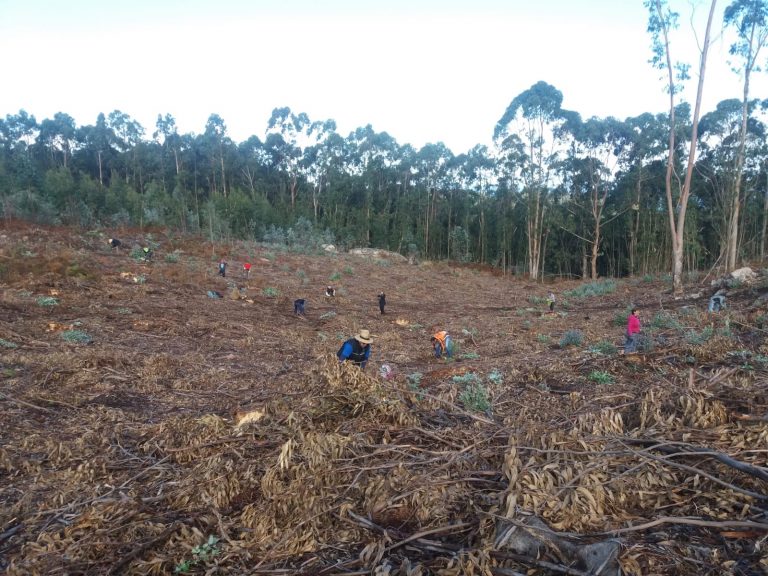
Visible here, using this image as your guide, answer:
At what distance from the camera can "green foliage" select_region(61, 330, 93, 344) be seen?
28.2 feet

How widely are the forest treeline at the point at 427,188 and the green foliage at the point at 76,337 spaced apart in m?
20.1

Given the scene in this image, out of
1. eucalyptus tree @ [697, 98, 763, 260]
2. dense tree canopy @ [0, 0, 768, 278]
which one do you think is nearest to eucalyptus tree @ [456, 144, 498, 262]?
dense tree canopy @ [0, 0, 768, 278]

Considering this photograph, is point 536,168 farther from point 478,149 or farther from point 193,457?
point 193,457

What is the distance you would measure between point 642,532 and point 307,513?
1.74 m

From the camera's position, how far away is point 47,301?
1143 centimetres

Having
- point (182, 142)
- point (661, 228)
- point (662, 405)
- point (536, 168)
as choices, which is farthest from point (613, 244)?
point (182, 142)

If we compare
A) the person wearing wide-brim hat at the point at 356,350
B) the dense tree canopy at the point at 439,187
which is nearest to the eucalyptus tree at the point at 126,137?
the dense tree canopy at the point at 439,187

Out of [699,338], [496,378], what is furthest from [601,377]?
[699,338]

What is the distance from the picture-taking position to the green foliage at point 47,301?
11.2 metres

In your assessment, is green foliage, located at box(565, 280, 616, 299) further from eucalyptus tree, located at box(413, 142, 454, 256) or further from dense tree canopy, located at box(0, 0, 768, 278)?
eucalyptus tree, located at box(413, 142, 454, 256)

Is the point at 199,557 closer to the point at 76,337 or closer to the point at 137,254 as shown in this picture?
the point at 76,337

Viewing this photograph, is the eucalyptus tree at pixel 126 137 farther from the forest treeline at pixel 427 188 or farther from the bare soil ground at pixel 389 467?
the bare soil ground at pixel 389 467

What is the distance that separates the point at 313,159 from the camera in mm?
49969

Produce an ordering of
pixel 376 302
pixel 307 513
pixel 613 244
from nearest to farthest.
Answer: pixel 307 513 → pixel 376 302 → pixel 613 244
